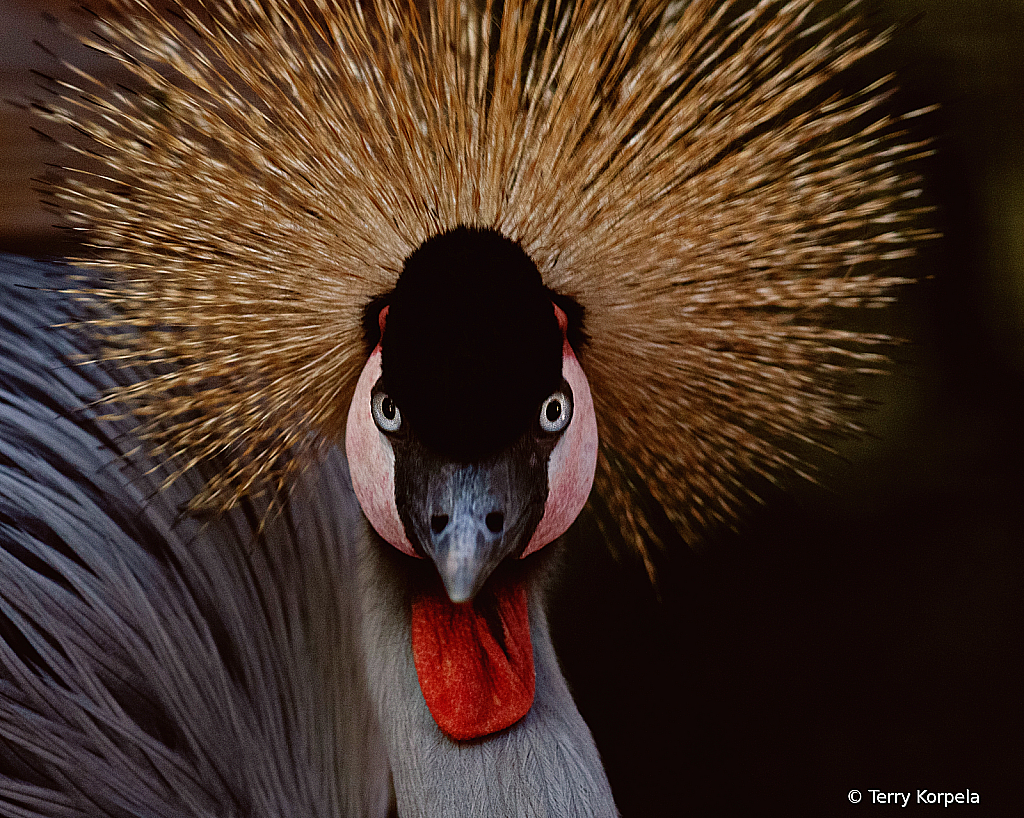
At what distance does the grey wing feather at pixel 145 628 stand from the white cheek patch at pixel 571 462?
10.4 inches

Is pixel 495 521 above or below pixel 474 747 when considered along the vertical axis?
above

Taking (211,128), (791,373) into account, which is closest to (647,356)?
(791,373)

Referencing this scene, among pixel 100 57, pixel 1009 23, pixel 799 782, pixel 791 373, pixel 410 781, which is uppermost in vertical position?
pixel 100 57

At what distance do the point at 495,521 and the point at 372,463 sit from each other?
118 millimetres

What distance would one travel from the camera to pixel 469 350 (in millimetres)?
537

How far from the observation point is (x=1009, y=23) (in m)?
0.86

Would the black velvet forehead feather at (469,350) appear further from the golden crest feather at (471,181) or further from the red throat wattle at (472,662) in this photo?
the red throat wattle at (472,662)

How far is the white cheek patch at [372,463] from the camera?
610 mm

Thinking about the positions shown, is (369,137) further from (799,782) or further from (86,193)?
(799,782)

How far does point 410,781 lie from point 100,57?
0.76 metres

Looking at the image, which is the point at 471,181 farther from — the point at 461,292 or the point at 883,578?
the point at 883,578

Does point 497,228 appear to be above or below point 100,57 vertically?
below
